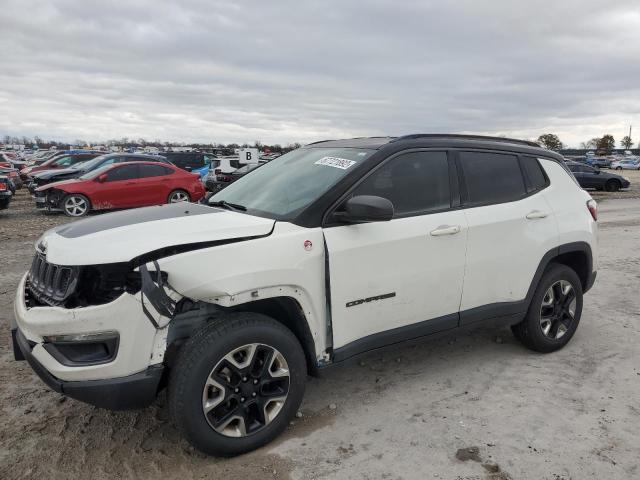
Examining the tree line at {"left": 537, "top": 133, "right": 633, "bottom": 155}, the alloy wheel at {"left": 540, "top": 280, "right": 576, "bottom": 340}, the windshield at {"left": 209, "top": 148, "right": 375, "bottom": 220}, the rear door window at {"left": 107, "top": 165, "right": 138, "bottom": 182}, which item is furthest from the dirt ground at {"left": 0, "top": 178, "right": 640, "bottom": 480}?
the tree line at {"left": 537, "top": 133, "right": 633, "bottom": 155}

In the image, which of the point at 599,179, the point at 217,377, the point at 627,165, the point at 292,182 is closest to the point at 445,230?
the point at 292,182

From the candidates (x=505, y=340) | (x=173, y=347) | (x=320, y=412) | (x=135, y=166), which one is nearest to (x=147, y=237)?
(x=173, y=347)

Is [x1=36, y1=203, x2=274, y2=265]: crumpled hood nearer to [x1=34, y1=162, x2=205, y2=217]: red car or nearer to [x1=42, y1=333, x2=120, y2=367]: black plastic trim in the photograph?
[x1=42, y1=333, x2=120, y2=367]: black plastic trim

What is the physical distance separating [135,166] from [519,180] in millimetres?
12799

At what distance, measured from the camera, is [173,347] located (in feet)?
9.37

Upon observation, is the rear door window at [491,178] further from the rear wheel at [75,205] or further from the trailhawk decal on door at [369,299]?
the rear wheel at [75,205]

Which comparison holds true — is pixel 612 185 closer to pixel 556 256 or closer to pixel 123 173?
pixel 123 173

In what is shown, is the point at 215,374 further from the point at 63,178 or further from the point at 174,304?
the point at 63,178

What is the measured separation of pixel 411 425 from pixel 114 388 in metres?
1.85

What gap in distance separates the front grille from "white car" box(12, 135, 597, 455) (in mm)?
13

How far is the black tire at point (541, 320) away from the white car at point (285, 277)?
0.07 ft

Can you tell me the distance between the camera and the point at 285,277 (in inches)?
117

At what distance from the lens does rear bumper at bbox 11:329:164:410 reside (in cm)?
262

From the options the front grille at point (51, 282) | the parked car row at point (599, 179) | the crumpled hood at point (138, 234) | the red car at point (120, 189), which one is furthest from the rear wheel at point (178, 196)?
the parked car row at point (599, 179)
